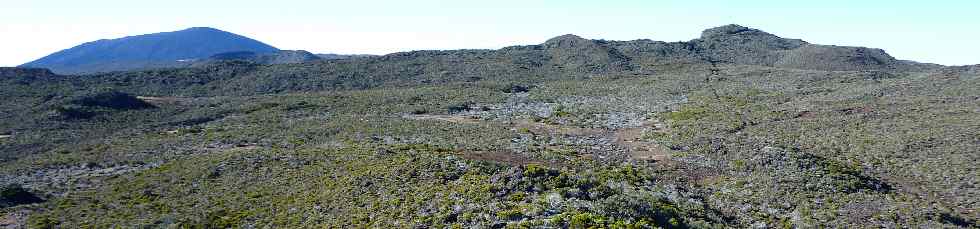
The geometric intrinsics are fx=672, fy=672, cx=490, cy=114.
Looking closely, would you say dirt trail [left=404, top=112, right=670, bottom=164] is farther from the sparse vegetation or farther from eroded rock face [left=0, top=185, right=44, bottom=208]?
eroded rock face [left=0, top=185, right=44, bottom=208]

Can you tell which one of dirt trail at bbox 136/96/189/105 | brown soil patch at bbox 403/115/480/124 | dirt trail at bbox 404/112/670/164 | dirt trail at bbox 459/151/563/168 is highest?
dirt trail at bbox 459/151/563/168

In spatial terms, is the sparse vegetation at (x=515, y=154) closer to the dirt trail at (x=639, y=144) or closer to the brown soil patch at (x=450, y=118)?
the dirt trail at (x=639, y=144)

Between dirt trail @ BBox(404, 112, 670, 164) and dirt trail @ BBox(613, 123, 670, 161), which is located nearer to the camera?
dirt trail @ BBox(404, 112, 670, 164)

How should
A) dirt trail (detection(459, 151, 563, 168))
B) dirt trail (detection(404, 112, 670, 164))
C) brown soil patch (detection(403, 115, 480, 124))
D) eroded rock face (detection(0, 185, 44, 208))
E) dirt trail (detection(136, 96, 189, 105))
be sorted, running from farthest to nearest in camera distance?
dirt trail (detection(136, 96, 189, 105))
brown soil patch (detection(403, 115, 480, 124))
dirt trail (detection(404, 112, 670, 164))
dirt trail (detection(459, 151, 563, 168))
eroded rock face (detection(0, 185, 44, 208))

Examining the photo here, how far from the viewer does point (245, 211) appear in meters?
29.7

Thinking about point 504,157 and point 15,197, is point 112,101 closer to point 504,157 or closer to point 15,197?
point 15,197

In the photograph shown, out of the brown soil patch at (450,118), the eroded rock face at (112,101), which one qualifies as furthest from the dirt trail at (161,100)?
the brown soil patch at (450,118)

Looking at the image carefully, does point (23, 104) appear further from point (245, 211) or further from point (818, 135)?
point (818, 135)

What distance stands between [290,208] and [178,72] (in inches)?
2970

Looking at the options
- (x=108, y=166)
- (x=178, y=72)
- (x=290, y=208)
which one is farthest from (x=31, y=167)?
(x=178, y=72)

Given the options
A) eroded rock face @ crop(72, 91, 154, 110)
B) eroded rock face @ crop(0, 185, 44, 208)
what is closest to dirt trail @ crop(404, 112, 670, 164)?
eroded rock face @ crop(0, 185, 44, 208)

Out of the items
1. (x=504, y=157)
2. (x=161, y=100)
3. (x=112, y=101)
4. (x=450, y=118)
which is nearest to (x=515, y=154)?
(x=504, y=157)

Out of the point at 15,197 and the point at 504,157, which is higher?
the point at 504,157

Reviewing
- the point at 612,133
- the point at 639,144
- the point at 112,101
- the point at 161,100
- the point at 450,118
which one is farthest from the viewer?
the point at 161,100
